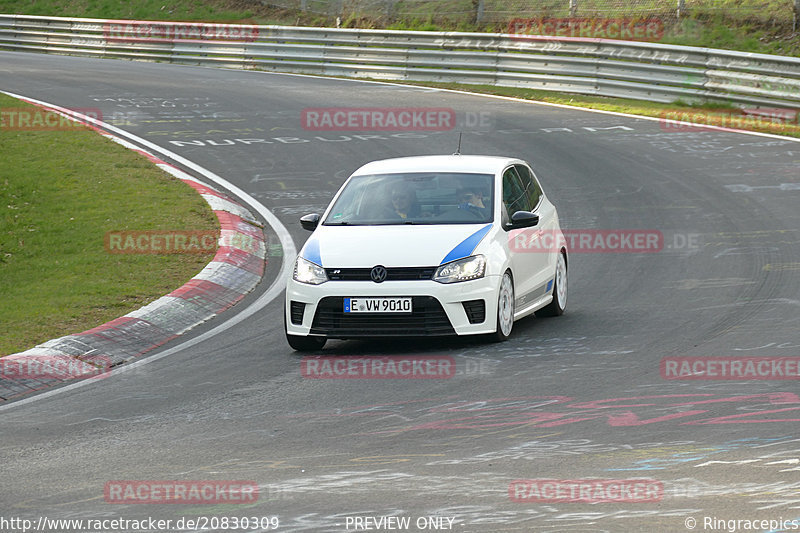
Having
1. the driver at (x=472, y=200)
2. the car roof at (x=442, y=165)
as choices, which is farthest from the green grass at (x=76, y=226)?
the driver at (x=472, y=200)

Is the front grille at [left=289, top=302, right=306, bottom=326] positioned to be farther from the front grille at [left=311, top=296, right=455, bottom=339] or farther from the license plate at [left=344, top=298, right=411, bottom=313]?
the license plate at [left=344, top=298, right=411, bottom=313]

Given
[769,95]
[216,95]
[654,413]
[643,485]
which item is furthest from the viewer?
[216,95]

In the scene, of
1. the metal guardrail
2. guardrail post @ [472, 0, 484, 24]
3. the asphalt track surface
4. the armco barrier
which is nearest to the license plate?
the asphalt track surface

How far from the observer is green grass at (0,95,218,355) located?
11.8m

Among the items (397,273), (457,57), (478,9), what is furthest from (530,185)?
(478,9)

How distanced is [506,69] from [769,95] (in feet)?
22.6

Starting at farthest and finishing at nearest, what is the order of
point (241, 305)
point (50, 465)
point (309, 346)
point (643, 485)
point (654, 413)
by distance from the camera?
point (241, 305) → point (309, 346) → point (654, 413) → point (50, 465) → point (643, 485)

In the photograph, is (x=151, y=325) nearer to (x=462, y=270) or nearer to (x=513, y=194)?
(x=462, y=270)

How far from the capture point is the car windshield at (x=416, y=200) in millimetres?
10898

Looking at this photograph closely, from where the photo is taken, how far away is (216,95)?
2756 cm

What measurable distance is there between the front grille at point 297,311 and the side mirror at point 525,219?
2.03m

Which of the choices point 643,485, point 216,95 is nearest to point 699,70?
point 216,95

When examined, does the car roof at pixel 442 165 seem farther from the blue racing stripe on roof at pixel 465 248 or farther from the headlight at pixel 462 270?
the headlight at pixel 462 270

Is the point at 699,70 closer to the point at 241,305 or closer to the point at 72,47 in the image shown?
→ the point at 241,305
